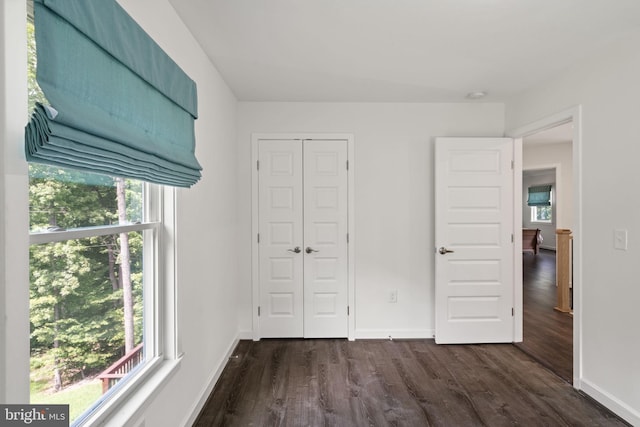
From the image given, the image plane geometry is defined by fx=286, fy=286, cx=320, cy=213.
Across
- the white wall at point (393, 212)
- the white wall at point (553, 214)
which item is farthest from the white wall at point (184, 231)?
the white wall at point (553, 214)

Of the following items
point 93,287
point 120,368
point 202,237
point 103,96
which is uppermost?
point 103,96

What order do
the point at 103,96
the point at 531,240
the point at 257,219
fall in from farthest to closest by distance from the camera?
1. the point at 531,240
2. the point at 257,219
3. the point at 103,96

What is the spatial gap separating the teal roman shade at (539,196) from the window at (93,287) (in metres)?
10.1

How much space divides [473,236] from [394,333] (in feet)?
4.34

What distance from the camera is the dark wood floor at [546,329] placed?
103 inches

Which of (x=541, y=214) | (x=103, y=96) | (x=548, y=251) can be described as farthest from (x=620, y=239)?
(x=541, y=214)

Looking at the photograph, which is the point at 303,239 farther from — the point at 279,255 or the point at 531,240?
the point at 531,240

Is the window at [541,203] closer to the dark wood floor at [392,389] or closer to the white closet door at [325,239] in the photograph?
the dark wood floor at [392,389]

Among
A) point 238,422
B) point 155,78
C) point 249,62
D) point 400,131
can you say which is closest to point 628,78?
point 400,131

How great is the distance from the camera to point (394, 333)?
308 centimetres

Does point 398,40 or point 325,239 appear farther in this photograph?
point 325,239

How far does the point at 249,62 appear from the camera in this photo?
223 centimetres

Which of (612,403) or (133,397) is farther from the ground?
(133,397)

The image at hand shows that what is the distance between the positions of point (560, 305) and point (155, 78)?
511 cm
